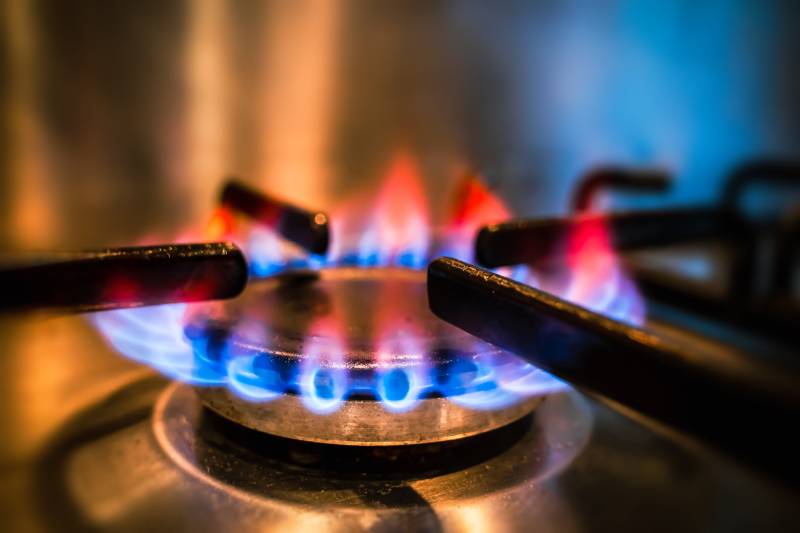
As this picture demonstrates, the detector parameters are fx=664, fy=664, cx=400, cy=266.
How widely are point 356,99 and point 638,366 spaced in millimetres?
619

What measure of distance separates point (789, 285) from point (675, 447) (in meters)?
0.44

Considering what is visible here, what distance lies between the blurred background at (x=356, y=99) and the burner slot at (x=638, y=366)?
1.56 feet

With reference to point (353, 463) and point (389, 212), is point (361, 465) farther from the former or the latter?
point (389, 212)

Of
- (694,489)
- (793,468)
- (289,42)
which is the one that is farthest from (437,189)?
(793,468)

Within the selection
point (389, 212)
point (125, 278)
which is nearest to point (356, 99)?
point (389, 212)

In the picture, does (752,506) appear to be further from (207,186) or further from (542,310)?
(207,186)

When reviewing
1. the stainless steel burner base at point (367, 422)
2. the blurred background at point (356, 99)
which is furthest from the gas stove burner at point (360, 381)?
the blurred background at point (356, 99)

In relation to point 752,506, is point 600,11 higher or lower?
higher

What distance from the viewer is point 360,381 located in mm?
373

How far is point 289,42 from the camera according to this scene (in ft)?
2.54

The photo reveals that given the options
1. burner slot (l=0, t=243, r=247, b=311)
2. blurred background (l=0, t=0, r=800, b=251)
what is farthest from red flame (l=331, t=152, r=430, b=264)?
burner slot (l=0, t=243, r=247, b=311)

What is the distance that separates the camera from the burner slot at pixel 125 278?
38 centimetres

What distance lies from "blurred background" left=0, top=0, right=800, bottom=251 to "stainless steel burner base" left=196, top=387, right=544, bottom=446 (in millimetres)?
441

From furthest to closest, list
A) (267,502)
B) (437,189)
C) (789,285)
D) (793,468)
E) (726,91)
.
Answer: (726,91)
(437,189)
(789,285)
(267,502)
(793,468)
